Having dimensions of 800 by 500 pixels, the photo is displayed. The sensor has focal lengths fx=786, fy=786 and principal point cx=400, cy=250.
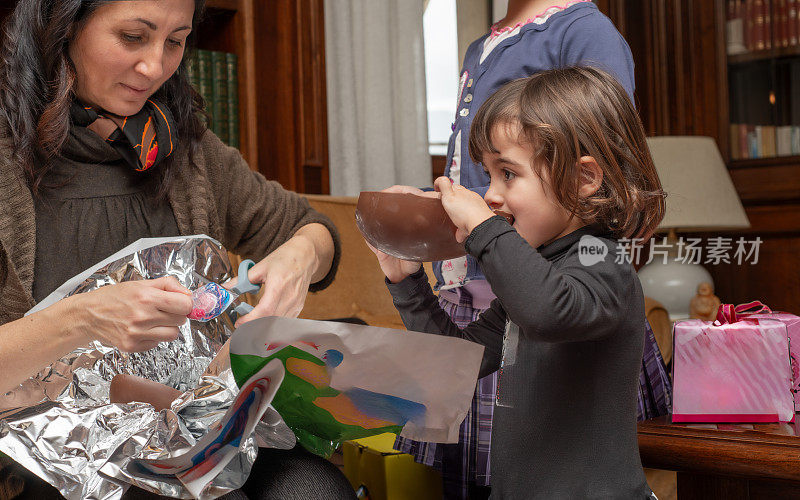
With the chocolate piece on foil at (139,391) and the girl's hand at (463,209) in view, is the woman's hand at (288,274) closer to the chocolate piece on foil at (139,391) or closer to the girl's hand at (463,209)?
the chocolate piece on foil at (139,391)

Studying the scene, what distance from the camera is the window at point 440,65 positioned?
125 inches

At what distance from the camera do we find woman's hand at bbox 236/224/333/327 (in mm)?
1007

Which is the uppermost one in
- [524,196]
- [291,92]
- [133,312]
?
[291,92]

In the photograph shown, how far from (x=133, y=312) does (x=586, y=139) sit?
538 mm

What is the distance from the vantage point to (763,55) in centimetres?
328

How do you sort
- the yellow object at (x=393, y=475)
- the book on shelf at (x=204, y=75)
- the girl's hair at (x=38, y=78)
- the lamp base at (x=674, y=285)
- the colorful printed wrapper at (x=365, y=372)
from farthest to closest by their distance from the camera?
the lamp base at (x=674, y=285), the book on shelf at (x=204, y=75), the yellow object at (x=393, y=475), the girl's hair at (x=38, y=78), the colorful printed wrapper at (x=365, y=372)

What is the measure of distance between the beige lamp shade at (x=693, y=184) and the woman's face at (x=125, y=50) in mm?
2051

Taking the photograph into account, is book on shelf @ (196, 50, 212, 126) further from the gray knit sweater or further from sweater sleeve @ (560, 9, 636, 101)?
sweater sleeve @ (560, 9, 636, 101)

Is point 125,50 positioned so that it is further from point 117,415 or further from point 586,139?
point 586,139

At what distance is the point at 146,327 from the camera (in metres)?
0.86

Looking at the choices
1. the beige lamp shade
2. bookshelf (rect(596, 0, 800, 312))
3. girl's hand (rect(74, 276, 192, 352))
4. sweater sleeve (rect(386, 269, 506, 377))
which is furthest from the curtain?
girl's hand (rect(74, 276, 192, 352))

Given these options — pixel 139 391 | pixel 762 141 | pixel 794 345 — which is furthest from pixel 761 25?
pixel 139 391

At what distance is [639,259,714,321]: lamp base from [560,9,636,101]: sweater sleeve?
1786 mm

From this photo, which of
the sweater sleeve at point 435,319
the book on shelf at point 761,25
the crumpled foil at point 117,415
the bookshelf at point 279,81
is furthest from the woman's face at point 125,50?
the book on shelf at point 761,25
